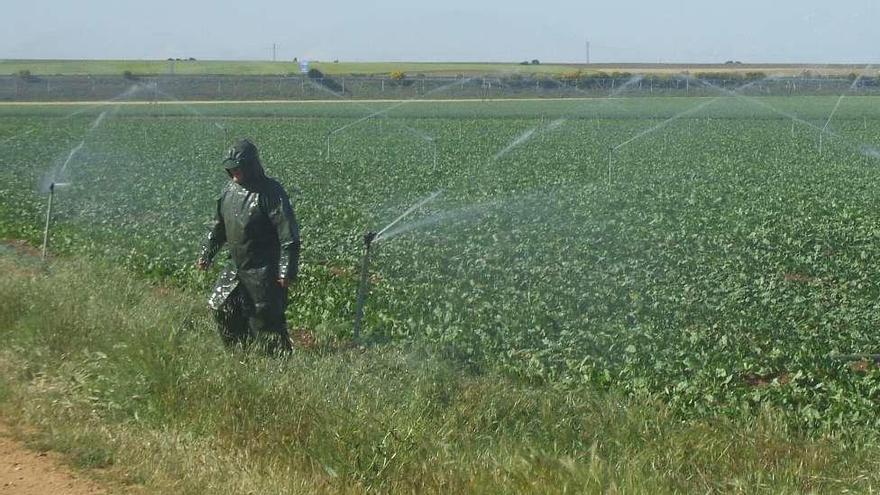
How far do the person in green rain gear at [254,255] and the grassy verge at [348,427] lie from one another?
0.97ft

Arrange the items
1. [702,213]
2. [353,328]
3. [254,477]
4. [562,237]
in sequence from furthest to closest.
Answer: [702,213] < [562,237] < [353,328] < [254,477]

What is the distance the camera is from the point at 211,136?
39656 millimetres

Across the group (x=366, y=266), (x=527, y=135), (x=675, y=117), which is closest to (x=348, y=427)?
(x=366, y=266)

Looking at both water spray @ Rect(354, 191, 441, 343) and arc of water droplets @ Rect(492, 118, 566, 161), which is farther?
arc of water droplets @ Rect(492, 118, 566, 161)

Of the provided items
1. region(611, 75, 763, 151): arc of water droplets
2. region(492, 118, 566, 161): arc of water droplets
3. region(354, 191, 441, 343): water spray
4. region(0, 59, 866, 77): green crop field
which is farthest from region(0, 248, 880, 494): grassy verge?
region(0, 59, 866, 77): green crop field

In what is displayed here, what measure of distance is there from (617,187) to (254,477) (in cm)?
1745

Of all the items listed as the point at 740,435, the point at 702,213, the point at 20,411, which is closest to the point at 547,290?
the point at 740,435

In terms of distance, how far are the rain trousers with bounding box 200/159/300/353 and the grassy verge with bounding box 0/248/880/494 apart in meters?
0.29

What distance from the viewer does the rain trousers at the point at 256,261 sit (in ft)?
26.5

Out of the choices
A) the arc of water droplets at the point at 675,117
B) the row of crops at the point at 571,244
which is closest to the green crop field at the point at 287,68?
the arc of water droplets at the point at 675,117

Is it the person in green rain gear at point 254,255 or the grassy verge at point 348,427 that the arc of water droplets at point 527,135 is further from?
the grassy verge at point 348,427

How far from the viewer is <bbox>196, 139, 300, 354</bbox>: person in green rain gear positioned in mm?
8031

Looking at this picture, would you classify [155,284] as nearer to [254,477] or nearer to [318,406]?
[318,406]

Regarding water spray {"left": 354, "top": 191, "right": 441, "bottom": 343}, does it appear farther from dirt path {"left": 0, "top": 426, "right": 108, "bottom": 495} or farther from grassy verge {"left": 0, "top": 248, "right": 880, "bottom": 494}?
dirt path {"left": 0, "top": 426, "right": 108, "bottom": 495}
